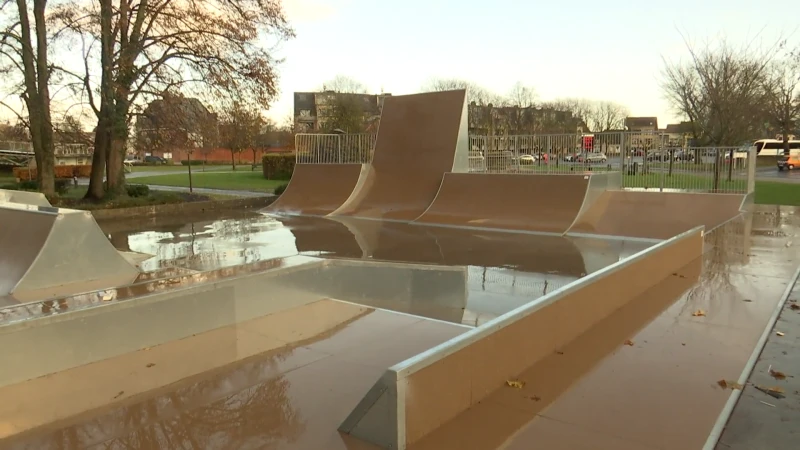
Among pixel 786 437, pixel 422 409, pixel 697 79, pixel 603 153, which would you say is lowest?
pixel 786 437

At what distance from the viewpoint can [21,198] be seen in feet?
36.9

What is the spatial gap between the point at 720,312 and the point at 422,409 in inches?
166

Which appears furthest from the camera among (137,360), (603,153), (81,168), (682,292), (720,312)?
(81,168)

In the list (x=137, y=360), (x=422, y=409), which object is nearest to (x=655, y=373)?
(x=422, y=409)

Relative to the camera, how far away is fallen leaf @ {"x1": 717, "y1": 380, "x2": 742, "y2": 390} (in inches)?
152

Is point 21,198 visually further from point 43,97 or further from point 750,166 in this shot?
point 750,166

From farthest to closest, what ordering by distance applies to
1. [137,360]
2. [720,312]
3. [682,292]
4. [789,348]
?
[682,292]
[720,312]
[789,348]
[137,360]

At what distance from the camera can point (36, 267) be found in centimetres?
698

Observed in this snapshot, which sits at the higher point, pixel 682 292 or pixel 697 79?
pixel 697 79

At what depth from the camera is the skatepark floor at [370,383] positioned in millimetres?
3154

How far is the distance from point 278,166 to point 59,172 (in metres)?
13.8

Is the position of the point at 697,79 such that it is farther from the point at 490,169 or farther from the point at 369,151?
the point at 369,151

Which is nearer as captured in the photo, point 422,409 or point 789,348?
point 422,409

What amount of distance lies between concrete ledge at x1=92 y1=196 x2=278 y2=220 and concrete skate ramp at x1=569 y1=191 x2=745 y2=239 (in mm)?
12047
